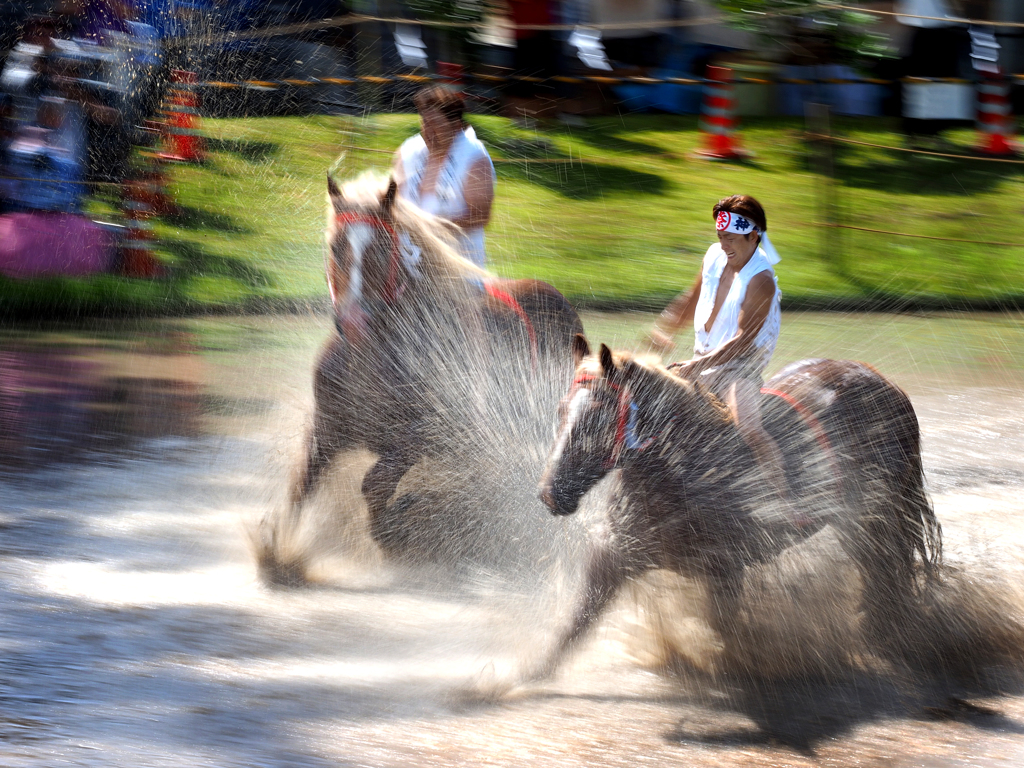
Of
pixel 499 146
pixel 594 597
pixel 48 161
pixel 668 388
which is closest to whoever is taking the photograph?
pixel 668 388

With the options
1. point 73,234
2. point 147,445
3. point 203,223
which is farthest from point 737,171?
point 147,445

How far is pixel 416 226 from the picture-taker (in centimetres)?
473

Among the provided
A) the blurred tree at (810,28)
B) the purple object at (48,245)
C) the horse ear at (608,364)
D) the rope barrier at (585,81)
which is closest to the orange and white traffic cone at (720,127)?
the blurred tree at (810,28)

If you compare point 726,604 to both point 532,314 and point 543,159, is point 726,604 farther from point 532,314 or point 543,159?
point 543,159

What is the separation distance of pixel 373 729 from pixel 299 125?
23.9 ft

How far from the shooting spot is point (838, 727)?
3.81m

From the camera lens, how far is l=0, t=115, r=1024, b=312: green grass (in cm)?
981

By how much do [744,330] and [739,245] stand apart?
321mm

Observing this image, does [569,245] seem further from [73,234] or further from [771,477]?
[771,477]

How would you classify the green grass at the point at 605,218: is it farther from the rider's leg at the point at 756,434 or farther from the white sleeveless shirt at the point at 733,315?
the rider's leg at the point at 756,434

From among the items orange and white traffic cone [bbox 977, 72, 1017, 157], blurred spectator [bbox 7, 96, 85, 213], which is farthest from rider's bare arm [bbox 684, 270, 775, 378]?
orange and white traffic cone [bbox 977, 72, 1017, 157]

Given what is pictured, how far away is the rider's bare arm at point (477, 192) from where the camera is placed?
5.16 meters

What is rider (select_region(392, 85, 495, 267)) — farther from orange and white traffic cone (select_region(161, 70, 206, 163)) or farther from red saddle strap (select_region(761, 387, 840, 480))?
orange and white traffic cone (select_region(161, 70, 206, 163))

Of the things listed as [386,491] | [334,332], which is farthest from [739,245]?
[386,491]
